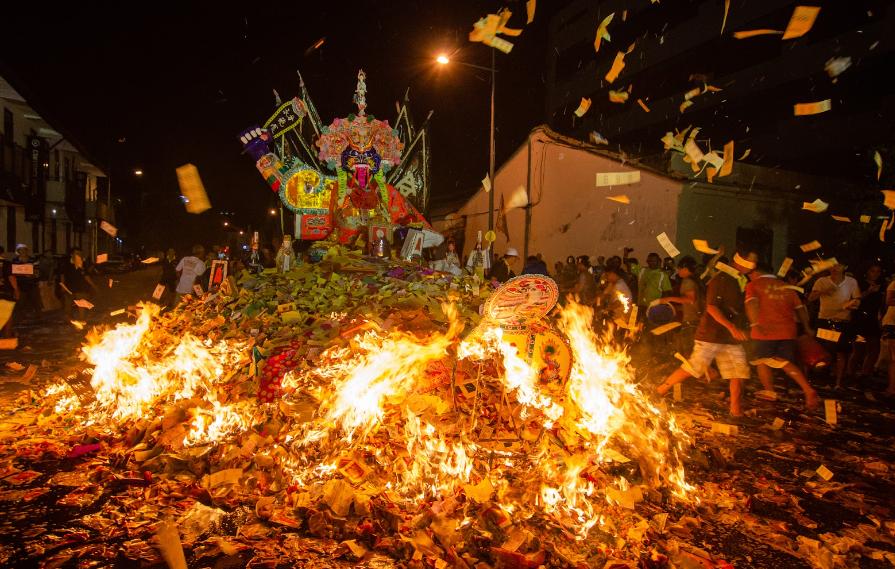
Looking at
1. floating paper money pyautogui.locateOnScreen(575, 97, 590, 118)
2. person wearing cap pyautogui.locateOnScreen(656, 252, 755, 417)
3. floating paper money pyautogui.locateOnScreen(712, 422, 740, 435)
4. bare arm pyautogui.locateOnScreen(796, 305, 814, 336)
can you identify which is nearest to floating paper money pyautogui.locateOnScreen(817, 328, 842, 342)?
bare arm pyautogui.locateOnScreen(796, 305, 814, 336)

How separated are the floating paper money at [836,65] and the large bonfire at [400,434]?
72.5 feet

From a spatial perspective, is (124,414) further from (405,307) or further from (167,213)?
(167,213)

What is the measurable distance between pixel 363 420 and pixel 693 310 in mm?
5954

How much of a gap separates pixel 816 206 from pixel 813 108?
694 centimetres

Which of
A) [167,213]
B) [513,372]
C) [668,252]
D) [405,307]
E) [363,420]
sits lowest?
[363,420]

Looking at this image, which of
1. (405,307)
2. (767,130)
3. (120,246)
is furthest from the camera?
(120,246)

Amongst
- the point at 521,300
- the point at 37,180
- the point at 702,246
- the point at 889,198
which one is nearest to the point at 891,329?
the point at 521,300

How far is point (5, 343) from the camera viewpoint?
9305mm

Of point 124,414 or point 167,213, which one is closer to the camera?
point 124,414

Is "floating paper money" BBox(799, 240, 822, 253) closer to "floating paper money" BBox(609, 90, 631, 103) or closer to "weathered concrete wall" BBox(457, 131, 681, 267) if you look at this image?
"weathered concrete wall" BBox(457, 131, 681, 267)

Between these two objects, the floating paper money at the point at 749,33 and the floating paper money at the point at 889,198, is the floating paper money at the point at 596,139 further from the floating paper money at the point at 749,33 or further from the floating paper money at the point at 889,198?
the floating paper money at the point at 889,198

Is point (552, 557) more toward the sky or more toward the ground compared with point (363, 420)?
more toward the ground

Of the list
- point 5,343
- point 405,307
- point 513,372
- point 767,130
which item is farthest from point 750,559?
point 767,130

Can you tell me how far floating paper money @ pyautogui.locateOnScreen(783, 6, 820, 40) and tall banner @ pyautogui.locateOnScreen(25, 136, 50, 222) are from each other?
34078 millimetres
